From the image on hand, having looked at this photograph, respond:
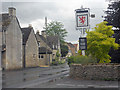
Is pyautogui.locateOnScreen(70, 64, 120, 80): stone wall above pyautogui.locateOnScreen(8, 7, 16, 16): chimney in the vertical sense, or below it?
below

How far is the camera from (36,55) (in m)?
40.9

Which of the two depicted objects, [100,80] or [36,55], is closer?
[100,80]

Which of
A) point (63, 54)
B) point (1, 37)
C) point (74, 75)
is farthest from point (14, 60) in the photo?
point (63, 54)

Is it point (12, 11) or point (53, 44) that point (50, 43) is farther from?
point (12, 11)

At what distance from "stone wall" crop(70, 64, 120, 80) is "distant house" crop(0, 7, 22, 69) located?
1578 cm

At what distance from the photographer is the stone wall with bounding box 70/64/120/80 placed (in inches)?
592

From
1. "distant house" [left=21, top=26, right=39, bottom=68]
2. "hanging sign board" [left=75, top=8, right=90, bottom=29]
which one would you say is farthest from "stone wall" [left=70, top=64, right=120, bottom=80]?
"distant house" [left=21, top=26, right=39, bottom=68]

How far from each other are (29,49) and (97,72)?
79.2 ft

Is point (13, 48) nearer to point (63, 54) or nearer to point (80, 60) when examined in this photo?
point (80, 60)

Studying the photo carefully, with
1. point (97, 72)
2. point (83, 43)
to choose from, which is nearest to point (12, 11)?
point (83, 43)

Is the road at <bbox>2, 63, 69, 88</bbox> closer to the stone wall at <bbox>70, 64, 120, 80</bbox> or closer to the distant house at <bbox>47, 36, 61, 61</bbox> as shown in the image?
the stone wall at <bbox>70, 64, 120, 80</bbox>

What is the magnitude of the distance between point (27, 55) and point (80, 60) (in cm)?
2059

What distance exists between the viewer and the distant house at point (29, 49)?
1430 inches

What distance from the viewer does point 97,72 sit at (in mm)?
15508
